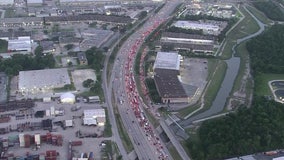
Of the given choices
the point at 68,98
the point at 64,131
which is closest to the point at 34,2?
the point at 68,98

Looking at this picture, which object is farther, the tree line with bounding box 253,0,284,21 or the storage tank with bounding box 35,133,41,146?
the tree line with bounding box 253,0,284,21

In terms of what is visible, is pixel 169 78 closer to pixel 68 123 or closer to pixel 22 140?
pixel 68 123

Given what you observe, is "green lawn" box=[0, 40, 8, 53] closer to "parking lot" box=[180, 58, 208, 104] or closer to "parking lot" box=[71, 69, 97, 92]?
"parking lot" box=[71, 69, 97, 92]

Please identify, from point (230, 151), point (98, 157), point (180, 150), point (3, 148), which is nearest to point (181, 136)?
point (180, 150)

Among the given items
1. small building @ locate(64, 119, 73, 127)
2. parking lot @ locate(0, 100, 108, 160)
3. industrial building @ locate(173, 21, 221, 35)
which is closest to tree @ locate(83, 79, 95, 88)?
parking lot @ locate(0, 100, 108, 160)

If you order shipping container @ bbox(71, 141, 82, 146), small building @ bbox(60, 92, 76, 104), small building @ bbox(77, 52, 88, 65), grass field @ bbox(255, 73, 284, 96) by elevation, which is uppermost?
small building @ bbox(77, 52, 88, 65)

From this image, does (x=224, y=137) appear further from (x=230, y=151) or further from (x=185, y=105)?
(x=185, y=105)

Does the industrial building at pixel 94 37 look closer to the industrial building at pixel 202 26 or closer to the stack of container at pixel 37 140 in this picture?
the industrial building at pixel 202 26
